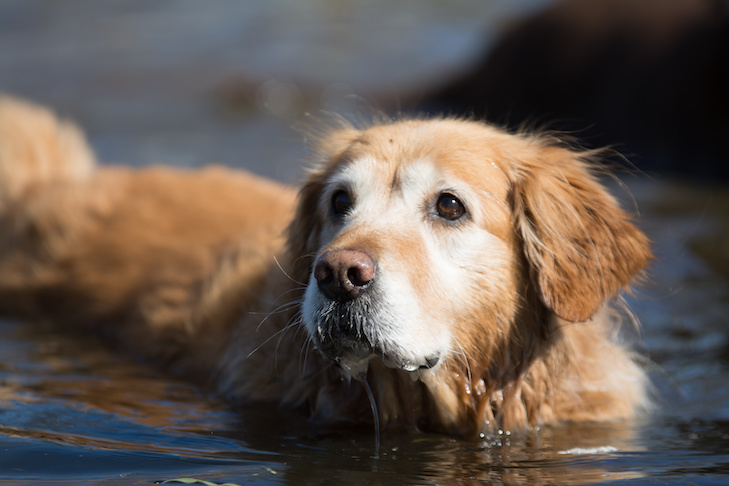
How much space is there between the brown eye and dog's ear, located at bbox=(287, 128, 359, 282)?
59 centimetres

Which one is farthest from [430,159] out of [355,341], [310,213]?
[355,341]

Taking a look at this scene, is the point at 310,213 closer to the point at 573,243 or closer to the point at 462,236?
the point at 462,236

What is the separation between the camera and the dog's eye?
397 cm

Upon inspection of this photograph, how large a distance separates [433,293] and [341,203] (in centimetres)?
70

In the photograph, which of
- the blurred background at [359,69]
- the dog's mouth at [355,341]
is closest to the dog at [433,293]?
the dog's mouth at [355,341]

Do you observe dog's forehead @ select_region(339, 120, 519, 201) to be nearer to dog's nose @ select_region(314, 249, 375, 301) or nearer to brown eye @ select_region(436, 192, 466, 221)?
brown eye @ select_region(436, 192, 466, 221)

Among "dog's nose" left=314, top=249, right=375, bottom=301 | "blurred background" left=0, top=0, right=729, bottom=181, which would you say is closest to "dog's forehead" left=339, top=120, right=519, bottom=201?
"dog's nose" left=314, top=249, right=375, bottom=301

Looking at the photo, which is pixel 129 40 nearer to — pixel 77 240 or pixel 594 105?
pixel 594 105

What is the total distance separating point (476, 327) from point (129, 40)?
1320 centimetres

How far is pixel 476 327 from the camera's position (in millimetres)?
3777

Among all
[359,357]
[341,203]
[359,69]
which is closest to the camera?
[359,357]

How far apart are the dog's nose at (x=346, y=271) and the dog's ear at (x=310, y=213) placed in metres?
0.81

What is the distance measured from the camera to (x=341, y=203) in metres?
4.02

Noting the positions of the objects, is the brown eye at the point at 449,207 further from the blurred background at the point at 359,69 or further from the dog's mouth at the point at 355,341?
the blurred background at the point at 359,69
